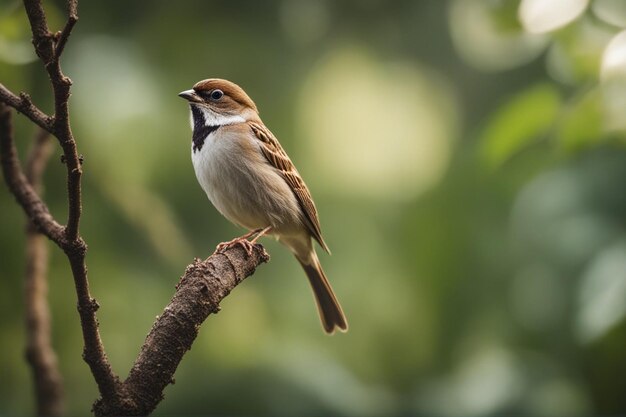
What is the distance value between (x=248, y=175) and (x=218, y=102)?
0.32m

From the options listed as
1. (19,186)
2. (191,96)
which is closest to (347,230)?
(191,96)

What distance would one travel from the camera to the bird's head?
9.74ft

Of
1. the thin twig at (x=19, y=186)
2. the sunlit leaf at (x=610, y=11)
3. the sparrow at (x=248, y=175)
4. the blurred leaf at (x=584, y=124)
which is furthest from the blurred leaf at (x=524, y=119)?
the thin twig at (x=19, y=186)

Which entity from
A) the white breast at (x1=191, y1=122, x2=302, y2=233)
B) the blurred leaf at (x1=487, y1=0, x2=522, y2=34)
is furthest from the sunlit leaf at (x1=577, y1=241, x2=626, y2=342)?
the white breast at (x1=191, y1=122, x2=302, y2=233)

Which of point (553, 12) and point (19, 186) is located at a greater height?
point (553, 12)

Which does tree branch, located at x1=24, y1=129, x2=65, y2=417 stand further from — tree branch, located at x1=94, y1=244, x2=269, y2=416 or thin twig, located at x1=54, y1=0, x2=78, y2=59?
thin twig, located at x1=54, y1=0, x2=78, y2=59

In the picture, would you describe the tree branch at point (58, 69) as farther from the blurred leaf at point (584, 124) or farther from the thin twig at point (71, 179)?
the blurred leaf at point (584, 124)

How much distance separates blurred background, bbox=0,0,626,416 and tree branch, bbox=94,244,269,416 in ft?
5.00

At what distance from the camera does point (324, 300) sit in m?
3.16

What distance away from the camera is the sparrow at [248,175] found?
2957mm

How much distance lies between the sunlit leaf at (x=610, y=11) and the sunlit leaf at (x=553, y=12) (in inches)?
6.8

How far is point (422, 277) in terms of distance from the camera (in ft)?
12.7

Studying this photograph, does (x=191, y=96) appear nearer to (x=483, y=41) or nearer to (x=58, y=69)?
(x=58, y=69)

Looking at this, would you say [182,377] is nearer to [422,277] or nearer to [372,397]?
[372,397]
